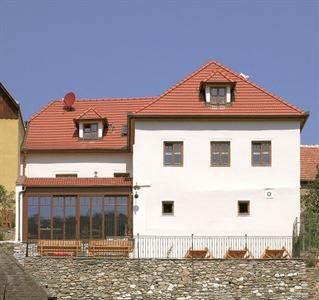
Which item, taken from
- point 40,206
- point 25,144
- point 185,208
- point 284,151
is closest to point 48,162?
point 25,144

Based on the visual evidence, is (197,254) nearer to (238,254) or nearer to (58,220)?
(238,254)

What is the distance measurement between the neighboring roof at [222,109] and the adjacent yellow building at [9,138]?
893 cm

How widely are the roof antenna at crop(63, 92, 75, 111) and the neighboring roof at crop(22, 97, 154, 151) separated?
271 millimetres

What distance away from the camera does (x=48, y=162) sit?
49750mm

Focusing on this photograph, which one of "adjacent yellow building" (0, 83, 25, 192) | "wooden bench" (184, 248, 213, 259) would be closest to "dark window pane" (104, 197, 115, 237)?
"wooden bench" (184, 248, 213, 259)

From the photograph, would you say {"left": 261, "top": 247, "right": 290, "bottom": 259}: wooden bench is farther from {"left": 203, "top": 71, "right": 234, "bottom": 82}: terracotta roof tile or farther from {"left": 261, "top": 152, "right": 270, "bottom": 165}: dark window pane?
{"left": 203, "top": 71, "right": 234, "bottom": 82}: terracotta roof tile

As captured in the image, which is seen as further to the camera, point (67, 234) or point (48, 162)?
point (48, 162)

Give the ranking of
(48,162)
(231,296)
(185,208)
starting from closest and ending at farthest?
(231,296)
(185,208)
(48,162)

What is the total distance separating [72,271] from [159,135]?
8367mm

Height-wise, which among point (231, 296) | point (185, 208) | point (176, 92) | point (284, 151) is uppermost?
point (176, 92)

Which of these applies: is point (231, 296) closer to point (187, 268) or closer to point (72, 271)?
point (187, 268)

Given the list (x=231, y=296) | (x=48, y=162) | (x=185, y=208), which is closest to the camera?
(x=231, y=296)

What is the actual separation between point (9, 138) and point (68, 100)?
510 centimetres

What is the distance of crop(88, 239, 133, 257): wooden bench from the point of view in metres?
40.2
